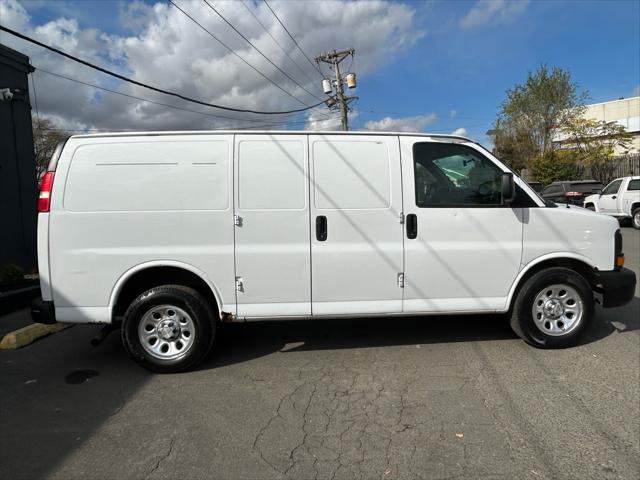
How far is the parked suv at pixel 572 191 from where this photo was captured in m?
16.9

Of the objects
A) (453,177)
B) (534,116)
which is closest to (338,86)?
(534,116)

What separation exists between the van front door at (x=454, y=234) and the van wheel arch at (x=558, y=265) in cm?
13

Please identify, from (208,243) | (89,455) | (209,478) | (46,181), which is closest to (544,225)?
(208,243)

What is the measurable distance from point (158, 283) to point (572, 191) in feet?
57.6

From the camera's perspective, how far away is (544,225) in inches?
169

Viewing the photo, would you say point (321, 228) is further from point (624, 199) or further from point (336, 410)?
point (624, 199)

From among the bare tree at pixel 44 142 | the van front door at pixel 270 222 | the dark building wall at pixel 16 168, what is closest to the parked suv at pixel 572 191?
the van front door at pixel 270 222

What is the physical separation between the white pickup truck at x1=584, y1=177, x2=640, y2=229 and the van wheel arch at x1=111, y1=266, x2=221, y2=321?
14.8 metres

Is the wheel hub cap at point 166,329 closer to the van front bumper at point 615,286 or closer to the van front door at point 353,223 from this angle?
the van front door at point 353,223

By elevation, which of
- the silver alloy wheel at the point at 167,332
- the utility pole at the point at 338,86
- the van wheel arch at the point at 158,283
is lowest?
the silver alloy wheel at the point at 167,332

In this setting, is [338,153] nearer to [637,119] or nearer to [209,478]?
[209,478]

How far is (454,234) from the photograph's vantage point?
4227mm

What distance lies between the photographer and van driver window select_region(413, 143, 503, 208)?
167 inches

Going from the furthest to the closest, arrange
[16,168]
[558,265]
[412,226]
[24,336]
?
[16,168] < [24,336] < [558,265] < [412,226]
